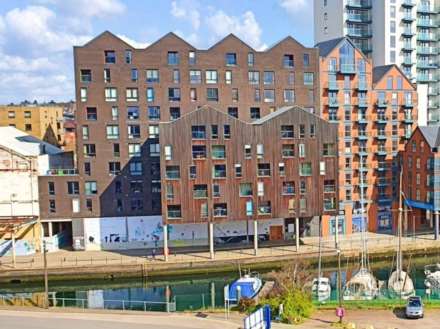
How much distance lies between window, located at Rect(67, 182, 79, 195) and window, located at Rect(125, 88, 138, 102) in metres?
12.0

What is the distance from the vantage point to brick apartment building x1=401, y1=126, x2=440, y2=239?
6512 cm

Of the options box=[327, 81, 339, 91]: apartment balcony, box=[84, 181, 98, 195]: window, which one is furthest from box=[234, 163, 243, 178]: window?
box=[327, 81, 339, 91]: apartment balcony

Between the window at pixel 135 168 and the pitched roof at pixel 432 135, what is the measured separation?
36.6 meters

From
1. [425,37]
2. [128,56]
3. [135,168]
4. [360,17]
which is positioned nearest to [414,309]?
[135,168]

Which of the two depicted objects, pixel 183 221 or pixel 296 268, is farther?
pixel 183 221

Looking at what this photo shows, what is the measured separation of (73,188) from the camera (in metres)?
62.0

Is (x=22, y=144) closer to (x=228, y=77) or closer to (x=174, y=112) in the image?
(x=174, y=112)

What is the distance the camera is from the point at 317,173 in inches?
2260

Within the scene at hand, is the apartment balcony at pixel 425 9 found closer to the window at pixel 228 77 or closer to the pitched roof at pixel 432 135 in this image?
the pitched roof at pixel 432 135

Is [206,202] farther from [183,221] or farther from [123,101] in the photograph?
[123,101]

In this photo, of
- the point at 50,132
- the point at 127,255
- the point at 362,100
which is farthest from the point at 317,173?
the point at 50,132

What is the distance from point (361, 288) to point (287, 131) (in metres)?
19.2

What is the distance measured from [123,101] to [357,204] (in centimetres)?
3370

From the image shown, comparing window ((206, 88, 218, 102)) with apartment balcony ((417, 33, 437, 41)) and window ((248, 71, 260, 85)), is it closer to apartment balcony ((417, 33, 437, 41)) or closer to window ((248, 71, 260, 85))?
window ((248, 71, 260, 85))
